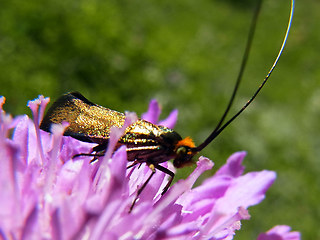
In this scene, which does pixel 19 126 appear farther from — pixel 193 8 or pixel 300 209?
pixel 193 8

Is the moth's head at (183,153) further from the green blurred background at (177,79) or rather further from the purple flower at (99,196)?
the green blurred background at (177,79)

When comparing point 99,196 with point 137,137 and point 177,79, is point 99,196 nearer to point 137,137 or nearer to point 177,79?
point 137,137

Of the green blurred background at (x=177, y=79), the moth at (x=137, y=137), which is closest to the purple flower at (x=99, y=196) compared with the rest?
the moth at (x=137, y=137)

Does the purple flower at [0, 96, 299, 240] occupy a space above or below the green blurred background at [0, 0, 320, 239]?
below

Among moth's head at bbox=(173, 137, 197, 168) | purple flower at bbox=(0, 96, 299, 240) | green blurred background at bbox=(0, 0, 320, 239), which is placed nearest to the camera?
purple flower at bbox=(0, 96, 299, 240)

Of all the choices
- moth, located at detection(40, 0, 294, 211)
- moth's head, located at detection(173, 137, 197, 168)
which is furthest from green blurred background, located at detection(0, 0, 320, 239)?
moth's head, located at detection(173, 137, 197, 168)

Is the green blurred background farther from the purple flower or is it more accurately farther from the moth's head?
the moth's head
